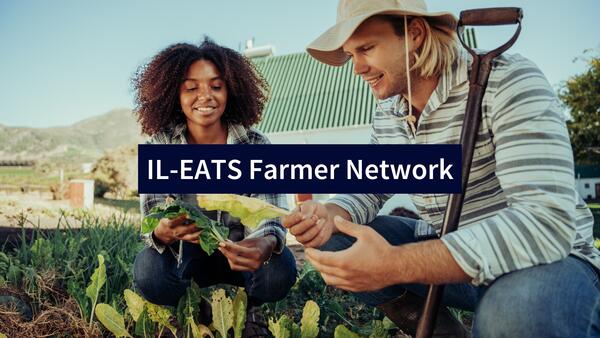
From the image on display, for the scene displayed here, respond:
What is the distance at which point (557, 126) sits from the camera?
1.53m

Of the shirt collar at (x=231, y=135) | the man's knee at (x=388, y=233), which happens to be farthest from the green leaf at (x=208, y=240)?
the shirt collar at (x=231, y=135)

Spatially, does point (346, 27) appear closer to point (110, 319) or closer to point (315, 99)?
point (110, 319)

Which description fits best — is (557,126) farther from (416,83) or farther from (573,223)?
(416,83)

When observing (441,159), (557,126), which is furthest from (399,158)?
(557,126)

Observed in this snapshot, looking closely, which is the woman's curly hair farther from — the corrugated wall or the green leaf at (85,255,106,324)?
the corrugated wall

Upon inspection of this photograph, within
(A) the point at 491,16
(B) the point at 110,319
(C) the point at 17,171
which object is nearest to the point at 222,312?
(B) the point at 110,319

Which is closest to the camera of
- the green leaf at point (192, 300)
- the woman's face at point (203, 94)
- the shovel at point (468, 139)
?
the shovel at point (468, 139)

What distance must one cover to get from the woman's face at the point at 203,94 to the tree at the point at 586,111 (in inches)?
747

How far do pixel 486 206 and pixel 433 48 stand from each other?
0.61 m

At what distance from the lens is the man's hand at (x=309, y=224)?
189 centimetres

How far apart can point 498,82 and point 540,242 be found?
0.54 metres

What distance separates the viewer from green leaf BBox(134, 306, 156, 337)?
244 cm

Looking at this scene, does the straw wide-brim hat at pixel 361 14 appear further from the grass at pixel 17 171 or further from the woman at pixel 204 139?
the grass at pixel 17 171

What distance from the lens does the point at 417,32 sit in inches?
78.7
